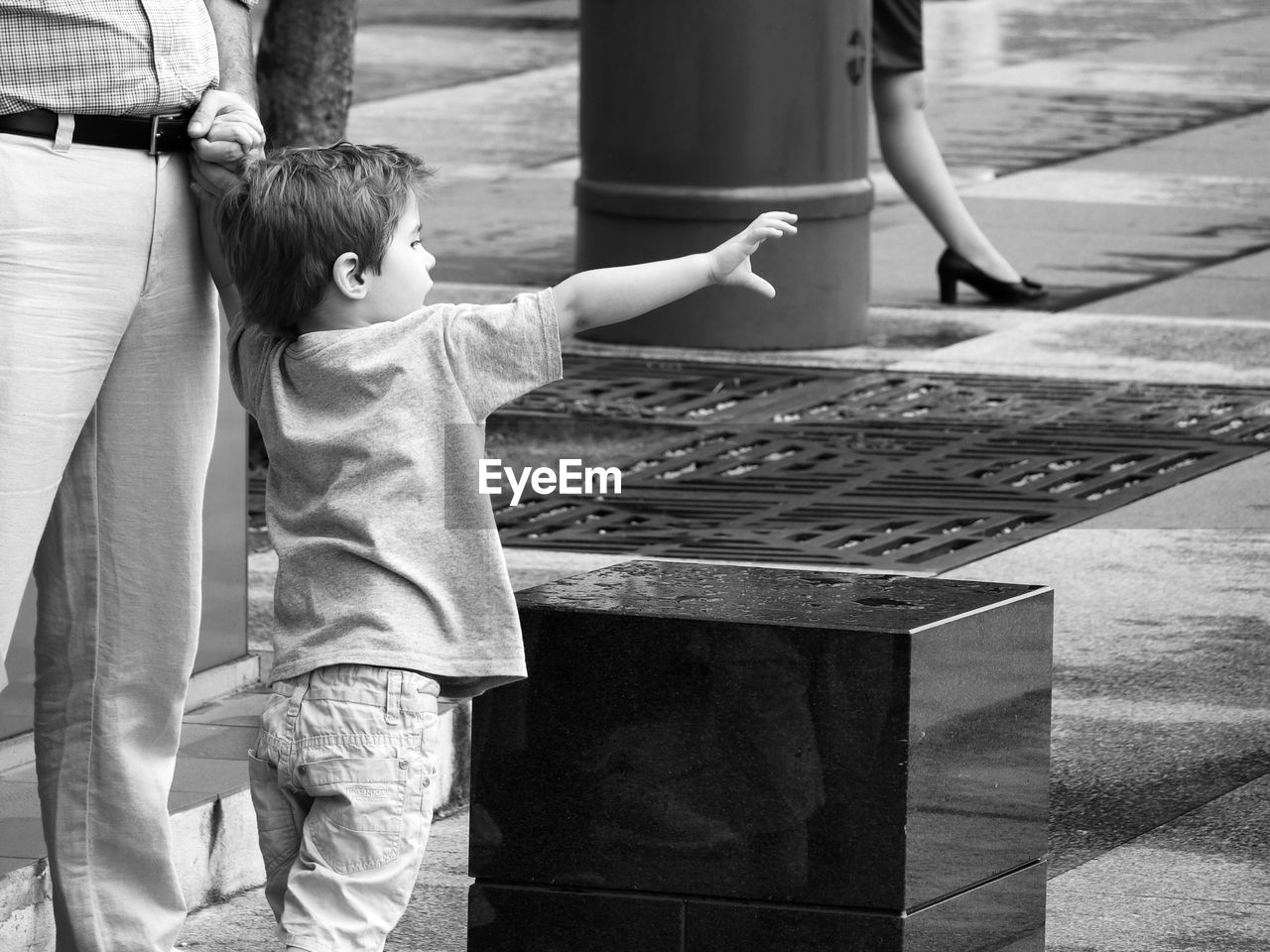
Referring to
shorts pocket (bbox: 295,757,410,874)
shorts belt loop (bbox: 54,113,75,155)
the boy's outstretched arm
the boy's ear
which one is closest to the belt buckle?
shorts belt loop (bbox: 54,113,75,155)

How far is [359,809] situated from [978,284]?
22.9 ft

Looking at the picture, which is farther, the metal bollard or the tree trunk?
the metal bollard

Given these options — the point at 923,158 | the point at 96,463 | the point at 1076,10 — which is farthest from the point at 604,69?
the point at 1076,10

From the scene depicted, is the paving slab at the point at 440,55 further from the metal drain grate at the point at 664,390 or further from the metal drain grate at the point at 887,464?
the metal drain grate at the point at 887,464

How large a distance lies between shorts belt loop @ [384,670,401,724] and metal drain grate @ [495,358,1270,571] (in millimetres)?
2996

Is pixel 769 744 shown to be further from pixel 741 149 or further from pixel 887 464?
pixel 741 149

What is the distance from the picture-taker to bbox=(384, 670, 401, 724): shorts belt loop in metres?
3.11

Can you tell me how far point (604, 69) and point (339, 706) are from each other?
6.33 meters

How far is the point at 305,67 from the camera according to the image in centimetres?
784

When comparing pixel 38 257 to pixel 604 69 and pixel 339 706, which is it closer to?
pixel 339 706

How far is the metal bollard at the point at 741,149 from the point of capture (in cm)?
894

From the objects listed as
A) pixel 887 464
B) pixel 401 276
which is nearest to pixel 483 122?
pixel 887 464

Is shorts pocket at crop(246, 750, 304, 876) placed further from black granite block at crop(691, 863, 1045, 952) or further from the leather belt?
the leather belt

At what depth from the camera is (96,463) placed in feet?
11.3
